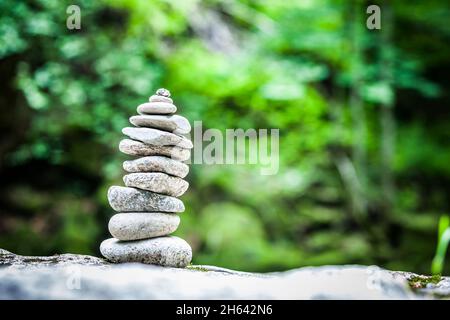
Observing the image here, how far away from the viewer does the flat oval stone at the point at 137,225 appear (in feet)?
10.1

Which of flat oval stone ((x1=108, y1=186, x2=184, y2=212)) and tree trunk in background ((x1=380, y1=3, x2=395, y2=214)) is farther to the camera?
tree trunk in background ((x1=380, y1=3, x2=395, y2=214))

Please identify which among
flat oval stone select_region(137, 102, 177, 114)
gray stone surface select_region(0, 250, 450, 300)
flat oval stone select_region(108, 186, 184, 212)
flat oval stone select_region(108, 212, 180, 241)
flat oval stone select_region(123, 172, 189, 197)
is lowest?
gray stone surface select_region(0, 250, 450, 300)

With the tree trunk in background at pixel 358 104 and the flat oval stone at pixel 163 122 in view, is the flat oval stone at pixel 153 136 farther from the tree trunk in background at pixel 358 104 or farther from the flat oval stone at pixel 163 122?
the tree trunk in background at pixel 358 104

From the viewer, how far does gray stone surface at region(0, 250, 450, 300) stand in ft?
8.33

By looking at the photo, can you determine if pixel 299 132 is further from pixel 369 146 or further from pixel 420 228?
pixel 420 228

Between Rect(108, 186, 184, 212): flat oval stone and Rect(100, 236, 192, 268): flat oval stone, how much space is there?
0.24 metres

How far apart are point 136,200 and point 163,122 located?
62cm

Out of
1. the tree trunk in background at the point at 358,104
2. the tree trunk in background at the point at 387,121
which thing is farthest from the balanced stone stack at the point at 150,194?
the tree trunk in background at the point at 387,121

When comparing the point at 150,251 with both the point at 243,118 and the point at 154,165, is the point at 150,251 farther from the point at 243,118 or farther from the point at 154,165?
the point at 243,118

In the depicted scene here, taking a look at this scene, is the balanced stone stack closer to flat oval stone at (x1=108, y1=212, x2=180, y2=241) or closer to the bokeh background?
flat oval stone at (x1=108, y1=212, x2=180, y2=241)

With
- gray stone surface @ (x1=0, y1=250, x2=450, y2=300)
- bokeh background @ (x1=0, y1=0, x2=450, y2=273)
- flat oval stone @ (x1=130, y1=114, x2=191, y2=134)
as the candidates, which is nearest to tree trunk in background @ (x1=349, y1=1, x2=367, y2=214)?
bokeh background @ (x1=0, y1=0, x2=450, y2=273)

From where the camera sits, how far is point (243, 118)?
7.56 m

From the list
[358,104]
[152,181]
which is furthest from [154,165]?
[358,104]

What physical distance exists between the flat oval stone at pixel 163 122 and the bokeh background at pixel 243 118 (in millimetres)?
3518
